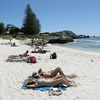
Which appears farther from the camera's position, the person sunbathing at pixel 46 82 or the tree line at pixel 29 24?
the tree line at pixel 29 24

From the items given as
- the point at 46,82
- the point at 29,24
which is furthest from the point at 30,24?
the point at 46,82

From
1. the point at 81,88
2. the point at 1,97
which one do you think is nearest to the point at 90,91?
the point at 81,88

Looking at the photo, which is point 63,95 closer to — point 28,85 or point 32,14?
point 28,85

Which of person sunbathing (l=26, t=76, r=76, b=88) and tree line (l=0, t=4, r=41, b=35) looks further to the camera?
tree line (l=0, t=4, r=41, b=35)

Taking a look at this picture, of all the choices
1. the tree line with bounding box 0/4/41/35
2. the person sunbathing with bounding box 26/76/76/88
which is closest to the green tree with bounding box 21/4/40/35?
the tree line with bounding box 0/4/41/35

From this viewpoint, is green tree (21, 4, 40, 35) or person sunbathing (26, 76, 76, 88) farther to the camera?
green tree (21, 4, 40, 35)

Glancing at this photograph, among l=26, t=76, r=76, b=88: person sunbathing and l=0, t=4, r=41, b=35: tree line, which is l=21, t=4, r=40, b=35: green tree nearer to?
l=0, t=4, r=41, b=35: tree line

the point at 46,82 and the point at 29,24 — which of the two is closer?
the point at 46,82

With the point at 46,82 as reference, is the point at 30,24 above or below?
above

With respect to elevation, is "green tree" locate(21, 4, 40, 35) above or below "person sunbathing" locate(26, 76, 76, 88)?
above

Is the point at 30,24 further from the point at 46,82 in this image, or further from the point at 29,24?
the point at 46,82

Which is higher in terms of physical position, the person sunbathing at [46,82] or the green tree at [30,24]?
the green tree at [30,24]

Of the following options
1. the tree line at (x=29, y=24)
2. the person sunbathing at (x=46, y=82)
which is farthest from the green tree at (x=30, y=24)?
the person sunbathing at (x=46, y=82)

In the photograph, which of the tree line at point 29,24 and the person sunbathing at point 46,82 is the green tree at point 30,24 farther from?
the person sunbathing at point 46,82
